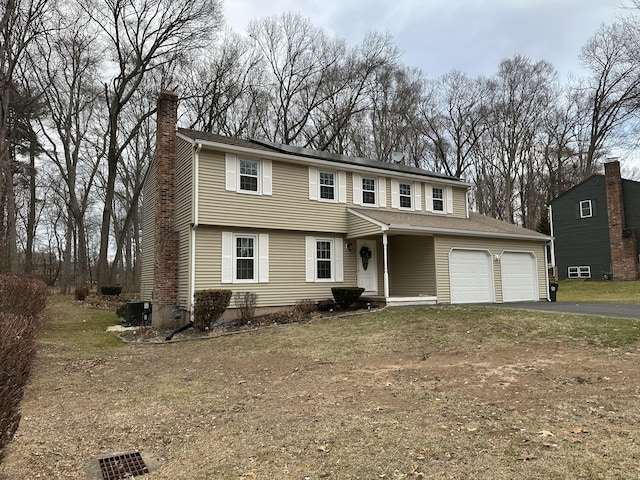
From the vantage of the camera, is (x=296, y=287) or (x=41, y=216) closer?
(x=296, y=287)

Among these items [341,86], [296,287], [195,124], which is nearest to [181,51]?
[195,124]

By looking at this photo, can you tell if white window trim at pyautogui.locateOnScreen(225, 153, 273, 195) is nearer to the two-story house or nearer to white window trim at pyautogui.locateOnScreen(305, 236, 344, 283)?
the two-story house

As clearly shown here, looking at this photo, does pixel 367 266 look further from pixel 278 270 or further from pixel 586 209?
pixel 586 209

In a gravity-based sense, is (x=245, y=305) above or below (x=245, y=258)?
below

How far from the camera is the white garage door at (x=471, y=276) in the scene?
1557 centimetres

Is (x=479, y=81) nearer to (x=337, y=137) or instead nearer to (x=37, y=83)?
(x=337, y=137)

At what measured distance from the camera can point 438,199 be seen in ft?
61.2

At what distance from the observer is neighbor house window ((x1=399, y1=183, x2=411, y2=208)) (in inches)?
698

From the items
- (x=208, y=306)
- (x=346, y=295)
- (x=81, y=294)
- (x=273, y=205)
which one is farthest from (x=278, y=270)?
(x=81, y=294)

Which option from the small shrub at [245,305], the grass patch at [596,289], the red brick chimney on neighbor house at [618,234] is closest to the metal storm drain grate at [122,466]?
A: the small shrub at [245,305]

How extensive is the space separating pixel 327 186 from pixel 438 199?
535 cm

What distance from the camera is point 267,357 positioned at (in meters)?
8.80

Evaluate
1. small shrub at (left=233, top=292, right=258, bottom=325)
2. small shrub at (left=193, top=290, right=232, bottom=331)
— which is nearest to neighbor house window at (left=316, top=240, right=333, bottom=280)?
small shrub at (left=233, top=292, right=258, bottom=325)

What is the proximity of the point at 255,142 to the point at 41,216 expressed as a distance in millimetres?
30879
